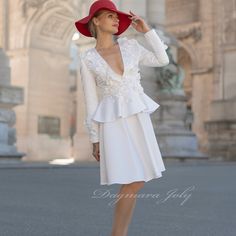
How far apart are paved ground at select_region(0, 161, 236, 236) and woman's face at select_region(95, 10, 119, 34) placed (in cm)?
131

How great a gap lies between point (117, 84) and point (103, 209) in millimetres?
2052

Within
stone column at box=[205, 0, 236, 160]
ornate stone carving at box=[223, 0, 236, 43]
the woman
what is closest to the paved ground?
the woman

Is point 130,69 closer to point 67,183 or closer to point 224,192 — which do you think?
point 224,192

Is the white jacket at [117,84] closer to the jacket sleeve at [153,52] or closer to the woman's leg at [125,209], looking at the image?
the jacket sleeve at [153,52]

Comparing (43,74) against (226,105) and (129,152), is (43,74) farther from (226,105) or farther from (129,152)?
(129,152)

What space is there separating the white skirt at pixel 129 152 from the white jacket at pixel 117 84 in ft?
0.19

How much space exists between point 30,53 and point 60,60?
1.65 meters

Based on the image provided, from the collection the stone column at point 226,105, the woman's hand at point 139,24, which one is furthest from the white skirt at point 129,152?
the stone column at point 226,105

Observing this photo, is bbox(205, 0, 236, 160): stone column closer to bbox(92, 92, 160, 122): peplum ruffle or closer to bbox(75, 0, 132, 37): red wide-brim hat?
bbox(75, 0, 132, 37): red wide-brim hat

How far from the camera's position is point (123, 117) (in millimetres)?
3125

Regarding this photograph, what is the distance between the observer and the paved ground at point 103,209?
12.9 feet

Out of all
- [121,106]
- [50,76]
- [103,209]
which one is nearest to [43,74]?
[50,76]

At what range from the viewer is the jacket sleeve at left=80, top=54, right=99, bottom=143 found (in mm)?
3244

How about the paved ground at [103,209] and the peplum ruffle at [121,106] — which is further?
the paved ground at [103,209]
